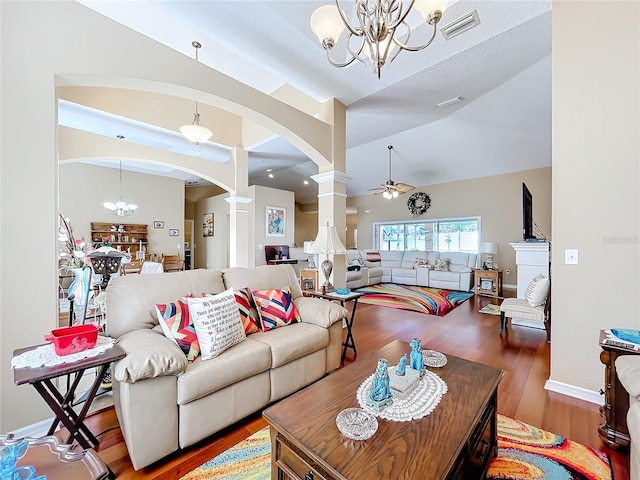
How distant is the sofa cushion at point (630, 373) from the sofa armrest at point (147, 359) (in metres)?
2.08

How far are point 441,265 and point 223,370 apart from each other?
250 inches

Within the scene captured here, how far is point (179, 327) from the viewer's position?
172 cm

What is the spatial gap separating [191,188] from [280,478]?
10.9 metres

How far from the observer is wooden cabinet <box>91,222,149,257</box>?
7121 mm

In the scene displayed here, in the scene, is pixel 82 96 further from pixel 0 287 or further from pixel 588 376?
pixel 588 376

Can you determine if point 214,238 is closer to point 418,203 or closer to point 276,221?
point 276,221

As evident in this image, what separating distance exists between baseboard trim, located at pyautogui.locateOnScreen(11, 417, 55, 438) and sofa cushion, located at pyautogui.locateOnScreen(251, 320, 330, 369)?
4.28ft

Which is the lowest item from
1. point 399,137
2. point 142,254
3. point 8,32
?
point 142,254

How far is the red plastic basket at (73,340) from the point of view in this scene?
4.31 ft

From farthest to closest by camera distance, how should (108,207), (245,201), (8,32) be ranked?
(108,207)
(245,201)
(8,32)

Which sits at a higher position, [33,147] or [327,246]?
[33,147]

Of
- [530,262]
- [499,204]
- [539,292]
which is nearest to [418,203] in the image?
[499,204]

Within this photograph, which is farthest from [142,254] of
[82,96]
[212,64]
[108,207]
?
[212,64]

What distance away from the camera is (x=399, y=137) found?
6.21m
